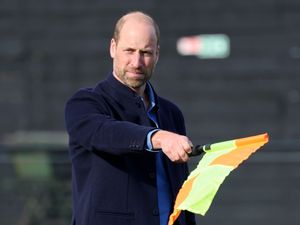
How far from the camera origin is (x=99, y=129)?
300 cm

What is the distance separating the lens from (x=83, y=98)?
124 inches

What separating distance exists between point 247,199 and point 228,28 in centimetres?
162

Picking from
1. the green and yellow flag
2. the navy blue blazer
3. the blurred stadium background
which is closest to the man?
the navy blue blazer

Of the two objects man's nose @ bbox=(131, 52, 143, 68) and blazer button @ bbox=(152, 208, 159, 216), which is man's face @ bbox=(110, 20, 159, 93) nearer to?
man's nose @ bbox=(131, 52, 143, 68)

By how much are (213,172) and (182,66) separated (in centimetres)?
585

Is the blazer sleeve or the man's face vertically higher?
the man's face

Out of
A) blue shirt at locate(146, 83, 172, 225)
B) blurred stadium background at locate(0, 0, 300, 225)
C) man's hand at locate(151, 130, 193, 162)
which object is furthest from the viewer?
blurred stadium background at locate(0, 0, 300, 225)

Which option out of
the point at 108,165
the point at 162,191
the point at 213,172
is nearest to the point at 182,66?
the point at 162,191

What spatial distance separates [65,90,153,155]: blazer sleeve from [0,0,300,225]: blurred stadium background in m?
5.28

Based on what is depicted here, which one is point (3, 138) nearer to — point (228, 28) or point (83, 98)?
point (228, 28)

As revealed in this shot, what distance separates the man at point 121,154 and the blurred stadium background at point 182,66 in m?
5.20

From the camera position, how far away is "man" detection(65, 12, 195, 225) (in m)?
3.07

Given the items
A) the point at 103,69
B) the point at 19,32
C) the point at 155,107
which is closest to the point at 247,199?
the point at 103,69

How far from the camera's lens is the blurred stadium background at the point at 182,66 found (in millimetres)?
8625
